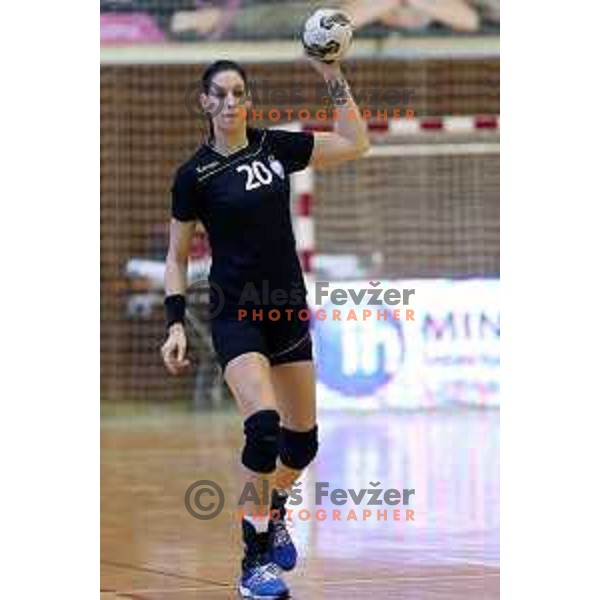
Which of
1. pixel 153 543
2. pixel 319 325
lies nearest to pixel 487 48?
pixel 319 325

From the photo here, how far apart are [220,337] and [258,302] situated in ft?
0.77

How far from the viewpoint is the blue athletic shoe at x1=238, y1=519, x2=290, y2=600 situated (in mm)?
8852

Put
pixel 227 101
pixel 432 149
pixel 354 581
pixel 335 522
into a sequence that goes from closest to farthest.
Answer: pixel 227 101, pixel 354 581, pixel 335 522, pixel 432 149

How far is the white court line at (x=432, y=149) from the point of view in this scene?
22.8m

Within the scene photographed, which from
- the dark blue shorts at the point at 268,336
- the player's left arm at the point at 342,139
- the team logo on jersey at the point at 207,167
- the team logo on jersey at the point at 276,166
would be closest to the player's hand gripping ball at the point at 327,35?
the player's left arm at the point at 342,139

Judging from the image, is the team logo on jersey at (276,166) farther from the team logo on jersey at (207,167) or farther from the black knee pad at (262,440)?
the black knee pad at (262,440)

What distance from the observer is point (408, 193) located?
2330 centimetres

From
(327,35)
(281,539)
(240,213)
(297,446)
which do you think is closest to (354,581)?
(281,539)

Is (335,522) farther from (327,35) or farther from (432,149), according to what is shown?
(432,149)

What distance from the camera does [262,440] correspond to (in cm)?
870

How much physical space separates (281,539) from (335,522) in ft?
9.03

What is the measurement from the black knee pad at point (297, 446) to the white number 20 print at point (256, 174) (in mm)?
1193

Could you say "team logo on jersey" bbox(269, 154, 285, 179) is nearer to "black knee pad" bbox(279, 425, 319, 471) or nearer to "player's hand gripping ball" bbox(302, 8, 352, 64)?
"player's hand gripping ball" bbox(302, 8, 352, 64)
